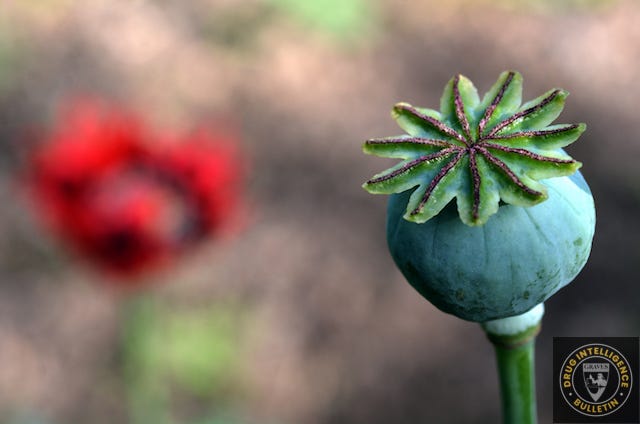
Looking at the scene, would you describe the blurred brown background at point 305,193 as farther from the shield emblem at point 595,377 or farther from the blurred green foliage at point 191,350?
the shield emblem at point 595,377

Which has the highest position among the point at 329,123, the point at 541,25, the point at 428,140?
the point at 541,25

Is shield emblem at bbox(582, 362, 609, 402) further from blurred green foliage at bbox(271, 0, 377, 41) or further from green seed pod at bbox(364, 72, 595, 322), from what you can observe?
blurred green foliage at bbox(271, 0, 377, 41)

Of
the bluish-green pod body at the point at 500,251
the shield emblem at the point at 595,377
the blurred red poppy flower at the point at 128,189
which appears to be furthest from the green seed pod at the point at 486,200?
the blurred red poppy flower at the point at 128,189

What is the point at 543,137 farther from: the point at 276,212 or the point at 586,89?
the point at 586,89

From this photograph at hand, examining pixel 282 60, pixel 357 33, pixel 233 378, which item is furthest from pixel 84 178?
pixel 357 33

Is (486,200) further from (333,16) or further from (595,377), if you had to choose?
(333,16)

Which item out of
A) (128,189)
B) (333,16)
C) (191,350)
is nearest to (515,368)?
(128,189)
